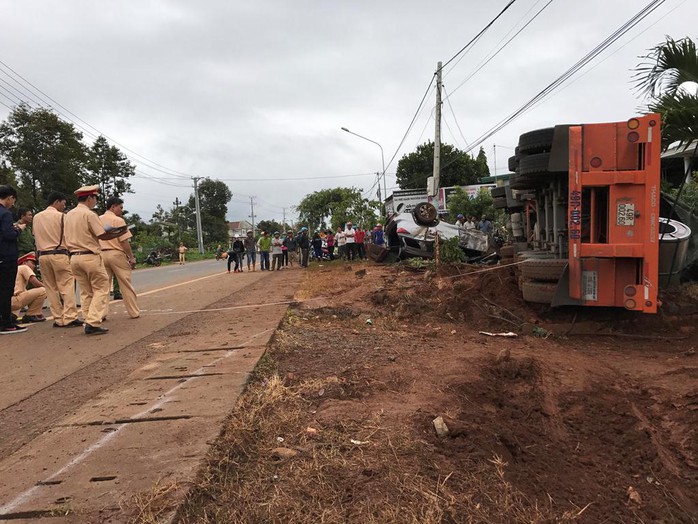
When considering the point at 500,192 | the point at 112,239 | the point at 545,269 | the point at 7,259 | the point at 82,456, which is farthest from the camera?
the point at 500,192

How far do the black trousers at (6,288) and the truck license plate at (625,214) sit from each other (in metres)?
6.98

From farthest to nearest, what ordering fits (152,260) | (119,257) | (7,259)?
1. (152,260)
2. (119,257)
3. (7,259)

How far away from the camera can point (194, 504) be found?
212cm

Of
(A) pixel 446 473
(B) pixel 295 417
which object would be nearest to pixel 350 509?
(A) pixel 446 473

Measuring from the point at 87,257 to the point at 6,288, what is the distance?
1195 mm

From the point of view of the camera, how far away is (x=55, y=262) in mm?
6441

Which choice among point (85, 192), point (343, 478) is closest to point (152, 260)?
point (85, 192)

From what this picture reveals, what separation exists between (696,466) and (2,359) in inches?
230

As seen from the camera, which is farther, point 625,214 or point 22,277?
point 22,277

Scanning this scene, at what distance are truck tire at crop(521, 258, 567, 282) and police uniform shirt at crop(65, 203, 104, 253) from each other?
5.15 meters

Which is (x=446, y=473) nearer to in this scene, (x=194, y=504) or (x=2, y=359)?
(x=194, y=504)

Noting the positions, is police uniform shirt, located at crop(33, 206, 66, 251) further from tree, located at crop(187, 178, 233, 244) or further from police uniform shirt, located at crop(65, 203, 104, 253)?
tree, located at crop(187, 178, 233, 244)

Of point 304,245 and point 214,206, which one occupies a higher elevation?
point 214,206

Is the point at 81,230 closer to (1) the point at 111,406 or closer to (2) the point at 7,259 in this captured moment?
(2) the point at 7,259
